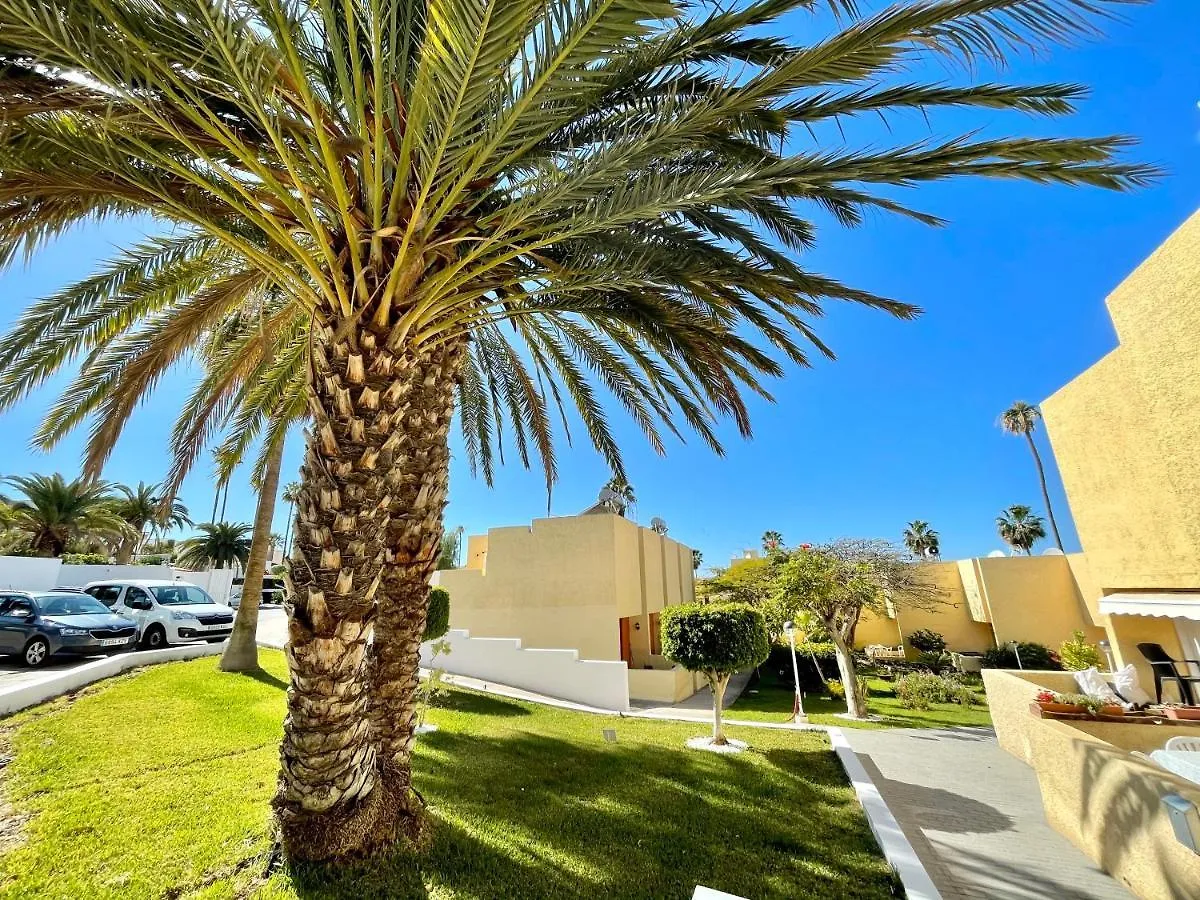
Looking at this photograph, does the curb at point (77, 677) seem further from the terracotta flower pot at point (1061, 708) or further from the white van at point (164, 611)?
the terracotta flower pot at point (1061, 708)

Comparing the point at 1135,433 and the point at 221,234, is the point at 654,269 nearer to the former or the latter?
the point at 221,234

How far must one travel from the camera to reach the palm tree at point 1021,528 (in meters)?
46.1

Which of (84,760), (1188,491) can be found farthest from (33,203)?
(1188,491)

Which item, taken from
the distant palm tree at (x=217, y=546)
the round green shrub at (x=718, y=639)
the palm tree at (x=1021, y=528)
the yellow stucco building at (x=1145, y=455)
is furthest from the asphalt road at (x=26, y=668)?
the palm tree at (x=1021, y=528)

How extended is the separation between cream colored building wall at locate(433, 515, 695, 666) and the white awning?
1303 cm

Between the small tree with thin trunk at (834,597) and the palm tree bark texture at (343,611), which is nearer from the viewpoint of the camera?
the palm tree bark texture at (343,611)

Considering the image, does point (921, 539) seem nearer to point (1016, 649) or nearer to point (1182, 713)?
point (1016, 649)

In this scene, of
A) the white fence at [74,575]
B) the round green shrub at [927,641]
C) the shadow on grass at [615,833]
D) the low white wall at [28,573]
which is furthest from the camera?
the round green shrub at [927,641]

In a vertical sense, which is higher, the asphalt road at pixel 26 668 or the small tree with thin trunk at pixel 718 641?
the small tree with thin trunk at pixel 718 641

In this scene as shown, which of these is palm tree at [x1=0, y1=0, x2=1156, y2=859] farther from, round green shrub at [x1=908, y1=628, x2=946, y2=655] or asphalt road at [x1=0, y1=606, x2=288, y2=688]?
round green shrub at [x1=908, y1=628, x2=946, y2=655]

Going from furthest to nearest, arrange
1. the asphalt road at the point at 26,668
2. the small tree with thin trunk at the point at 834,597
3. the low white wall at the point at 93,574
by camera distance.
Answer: the low white wall at the point at 93,574, the small tree with thin trunk at the point at 834,597, the asphalt road at the point at 26,668

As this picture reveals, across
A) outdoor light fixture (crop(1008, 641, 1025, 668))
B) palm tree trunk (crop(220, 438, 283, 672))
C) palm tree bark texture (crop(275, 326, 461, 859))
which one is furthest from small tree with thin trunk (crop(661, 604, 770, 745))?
outdoor light fixture (crop(1008, 641, 1025, 668))

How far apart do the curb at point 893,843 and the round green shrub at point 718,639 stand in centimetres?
278

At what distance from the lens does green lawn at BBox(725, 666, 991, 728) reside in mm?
14789
